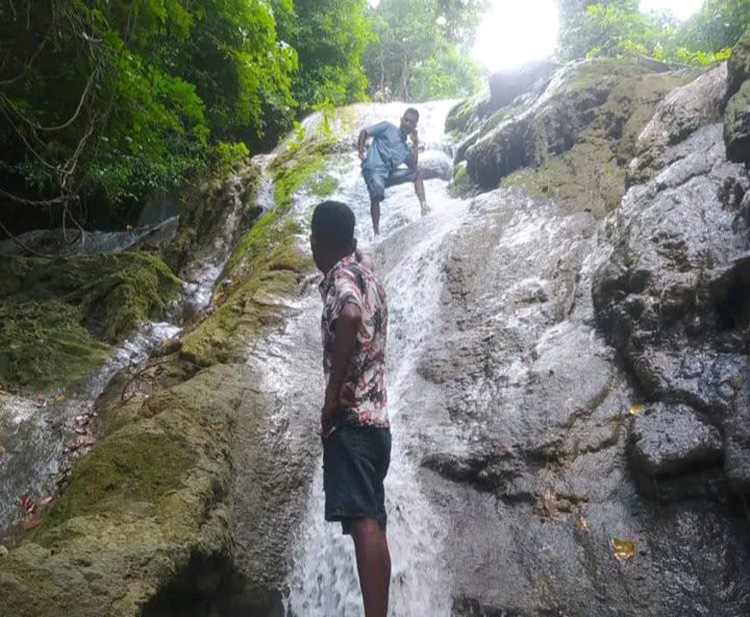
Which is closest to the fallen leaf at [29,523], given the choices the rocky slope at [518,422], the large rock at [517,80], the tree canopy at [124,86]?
the rocky slope at [518,422]

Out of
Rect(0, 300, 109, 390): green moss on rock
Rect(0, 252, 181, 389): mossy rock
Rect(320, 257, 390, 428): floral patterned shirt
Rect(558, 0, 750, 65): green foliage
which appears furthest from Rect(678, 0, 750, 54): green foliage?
Rect(0, 300, 109, 390): green moss on rock

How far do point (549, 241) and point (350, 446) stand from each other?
446 cm

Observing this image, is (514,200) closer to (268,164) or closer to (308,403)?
(308,403)

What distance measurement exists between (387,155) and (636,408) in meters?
5.13

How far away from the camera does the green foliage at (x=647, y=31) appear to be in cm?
1173

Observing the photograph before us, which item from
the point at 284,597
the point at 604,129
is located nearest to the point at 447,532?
the point at 284,597

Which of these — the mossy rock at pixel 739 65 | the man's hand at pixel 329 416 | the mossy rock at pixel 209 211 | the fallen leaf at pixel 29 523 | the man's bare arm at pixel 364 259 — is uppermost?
the mossy rock at pixel 209 211

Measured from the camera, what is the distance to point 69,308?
7773mm

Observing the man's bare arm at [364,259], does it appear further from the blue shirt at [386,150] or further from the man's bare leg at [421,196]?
the man's bare leg at [421,196]

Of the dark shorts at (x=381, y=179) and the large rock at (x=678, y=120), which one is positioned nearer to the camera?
the large rock at (x=678, y=120)

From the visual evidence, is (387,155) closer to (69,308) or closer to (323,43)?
(69,308)

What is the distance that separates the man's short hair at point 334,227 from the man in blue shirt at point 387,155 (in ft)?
16.3

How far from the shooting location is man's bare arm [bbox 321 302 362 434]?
2557 mm

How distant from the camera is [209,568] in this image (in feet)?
10.8
